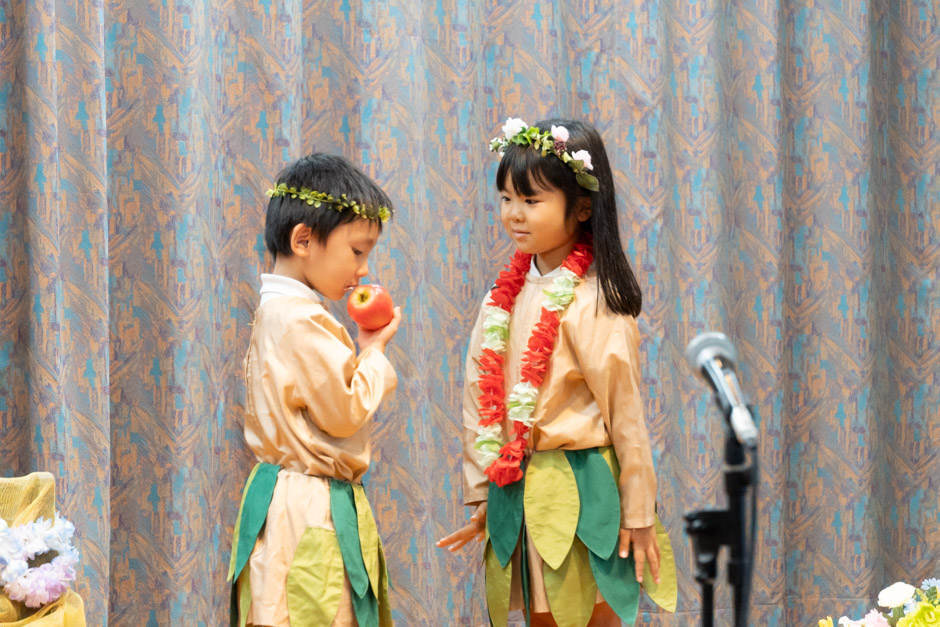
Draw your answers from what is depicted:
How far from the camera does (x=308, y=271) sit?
2.04 metres

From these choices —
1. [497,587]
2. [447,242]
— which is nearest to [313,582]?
[497,587]

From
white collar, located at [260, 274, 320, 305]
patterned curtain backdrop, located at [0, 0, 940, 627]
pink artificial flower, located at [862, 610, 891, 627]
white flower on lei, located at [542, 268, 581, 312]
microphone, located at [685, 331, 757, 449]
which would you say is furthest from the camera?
patterned curtain backdrop, located at [0, 0, 940, 627]

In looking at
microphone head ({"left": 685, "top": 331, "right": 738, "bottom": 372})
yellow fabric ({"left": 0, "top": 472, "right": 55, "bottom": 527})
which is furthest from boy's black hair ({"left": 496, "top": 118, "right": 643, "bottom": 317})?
yellow fabric ({"left": 0, "top": 472, "right": 55, "bottom": 527})

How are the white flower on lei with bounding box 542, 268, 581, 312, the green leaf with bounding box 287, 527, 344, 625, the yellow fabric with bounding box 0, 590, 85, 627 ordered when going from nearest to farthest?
the yellow fabric with bounding box 0, 590, 85, 627 < the green leaf with bounding box 287, 527, 344, 625 < the white flower on lei with bounding box 542, 268, 581, 312

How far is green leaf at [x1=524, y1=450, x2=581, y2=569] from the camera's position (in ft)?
6.72

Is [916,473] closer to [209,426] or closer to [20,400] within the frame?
[209,426]

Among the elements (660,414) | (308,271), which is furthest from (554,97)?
(308,271)

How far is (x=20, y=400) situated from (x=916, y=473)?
2607 mm

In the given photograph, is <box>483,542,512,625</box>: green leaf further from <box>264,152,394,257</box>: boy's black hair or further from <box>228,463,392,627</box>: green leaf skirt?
<box>264,152,394,257</box>: boy's black hair

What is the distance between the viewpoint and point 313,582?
6.11 feet

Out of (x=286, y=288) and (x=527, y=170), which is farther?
(x=527, y=170)

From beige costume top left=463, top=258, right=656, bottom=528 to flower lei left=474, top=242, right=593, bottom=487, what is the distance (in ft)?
0.08

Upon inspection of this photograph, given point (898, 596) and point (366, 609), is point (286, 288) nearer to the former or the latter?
point (366, 609)

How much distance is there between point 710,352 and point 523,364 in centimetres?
85
